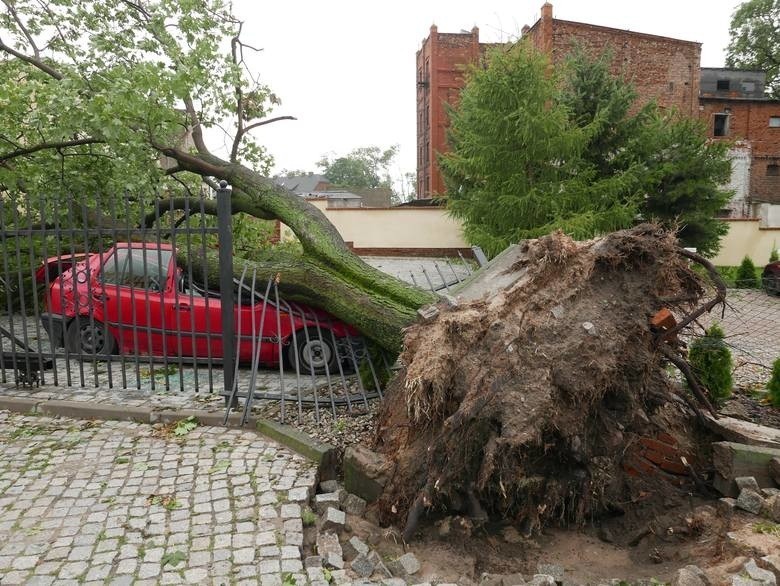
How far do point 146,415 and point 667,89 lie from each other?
27.0 meters

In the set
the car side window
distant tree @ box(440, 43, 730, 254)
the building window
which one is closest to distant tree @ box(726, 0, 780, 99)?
the building window

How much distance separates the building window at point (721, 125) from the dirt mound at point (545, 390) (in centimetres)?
3191

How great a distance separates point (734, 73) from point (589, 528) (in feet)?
124

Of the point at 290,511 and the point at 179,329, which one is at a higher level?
the point at 179,329

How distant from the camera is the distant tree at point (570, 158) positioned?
12523mm

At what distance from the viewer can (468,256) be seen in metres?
19.8

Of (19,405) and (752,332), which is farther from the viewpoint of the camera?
(752,332)

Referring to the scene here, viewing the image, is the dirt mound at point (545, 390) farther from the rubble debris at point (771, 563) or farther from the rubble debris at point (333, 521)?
the rubble debris at point (771, 563)

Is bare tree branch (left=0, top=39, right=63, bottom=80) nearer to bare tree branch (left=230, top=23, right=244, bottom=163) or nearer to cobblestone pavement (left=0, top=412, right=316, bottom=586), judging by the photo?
bare tree branch (left=230, top=23, right=244, bottom=163)

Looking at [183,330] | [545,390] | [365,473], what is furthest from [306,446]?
[183,330]

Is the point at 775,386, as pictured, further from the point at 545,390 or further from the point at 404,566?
the point at 404,566

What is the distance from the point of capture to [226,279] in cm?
542

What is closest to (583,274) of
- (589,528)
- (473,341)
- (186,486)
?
(473,341)

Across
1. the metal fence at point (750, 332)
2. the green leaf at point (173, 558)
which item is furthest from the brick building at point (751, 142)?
the green leaf at point (173, 558)
